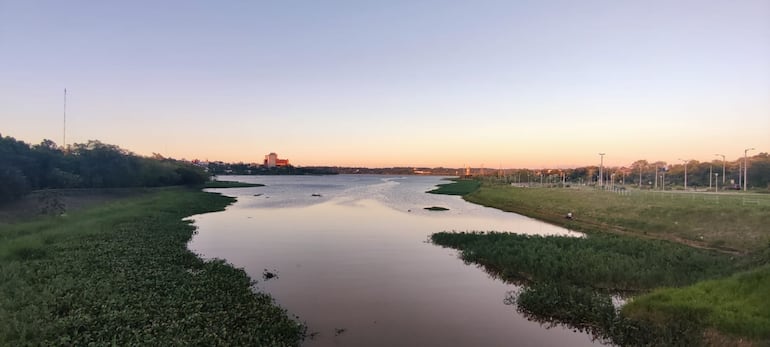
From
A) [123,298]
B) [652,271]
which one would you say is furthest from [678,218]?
[123,298]

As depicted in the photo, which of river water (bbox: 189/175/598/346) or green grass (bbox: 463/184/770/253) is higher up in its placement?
green grass (bbox: 463/184/770/253)

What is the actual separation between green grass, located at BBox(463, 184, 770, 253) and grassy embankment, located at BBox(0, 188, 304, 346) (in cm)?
2296

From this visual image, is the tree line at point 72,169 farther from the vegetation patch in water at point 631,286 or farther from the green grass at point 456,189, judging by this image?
the green grass at point 456,189

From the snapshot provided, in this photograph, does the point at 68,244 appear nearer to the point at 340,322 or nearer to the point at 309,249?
the point at 309,249

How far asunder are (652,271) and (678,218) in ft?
55.4

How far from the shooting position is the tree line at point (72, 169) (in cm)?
4031

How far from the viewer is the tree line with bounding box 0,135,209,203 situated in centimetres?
4031

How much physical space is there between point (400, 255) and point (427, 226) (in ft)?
44.6

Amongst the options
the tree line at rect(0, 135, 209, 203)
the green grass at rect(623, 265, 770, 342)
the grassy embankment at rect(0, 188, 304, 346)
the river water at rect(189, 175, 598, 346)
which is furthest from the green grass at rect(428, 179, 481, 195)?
the green grass at rect(623, 265, 770, 342)

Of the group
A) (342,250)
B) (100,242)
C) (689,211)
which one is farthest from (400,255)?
(689,211)

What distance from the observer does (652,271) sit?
18.2m

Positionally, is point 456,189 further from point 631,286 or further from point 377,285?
point 377,285

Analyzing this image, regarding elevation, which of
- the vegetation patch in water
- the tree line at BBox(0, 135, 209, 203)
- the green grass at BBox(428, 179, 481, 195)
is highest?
the tree line at BBox(0, 135, 209, 203)

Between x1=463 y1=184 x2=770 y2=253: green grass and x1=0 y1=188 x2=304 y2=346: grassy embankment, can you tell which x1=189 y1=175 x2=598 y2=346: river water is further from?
x1=463 y1=184 x2=770 y2=253: green grass
